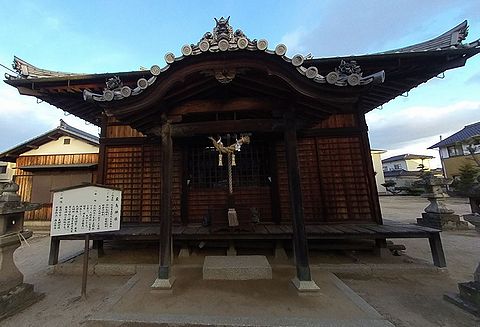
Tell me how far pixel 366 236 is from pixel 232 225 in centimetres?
334

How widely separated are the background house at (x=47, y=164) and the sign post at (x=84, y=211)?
1032 cm

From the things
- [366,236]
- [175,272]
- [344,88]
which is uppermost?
[344,88]

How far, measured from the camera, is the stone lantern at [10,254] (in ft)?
12.5

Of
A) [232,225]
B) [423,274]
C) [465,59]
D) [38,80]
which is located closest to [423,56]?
[465,59]

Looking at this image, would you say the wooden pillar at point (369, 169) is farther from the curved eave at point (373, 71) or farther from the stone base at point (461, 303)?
the stone base at point (461, 303)

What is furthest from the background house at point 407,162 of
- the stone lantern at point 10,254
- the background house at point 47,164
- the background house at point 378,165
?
the stone lantern at point 10,254

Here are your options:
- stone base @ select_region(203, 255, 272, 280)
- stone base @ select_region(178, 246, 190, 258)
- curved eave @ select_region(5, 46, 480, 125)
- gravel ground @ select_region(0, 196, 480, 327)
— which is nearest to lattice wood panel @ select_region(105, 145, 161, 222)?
stone base @ select_region(178, 246, 190, 258)

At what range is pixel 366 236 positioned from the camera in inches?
A: 205

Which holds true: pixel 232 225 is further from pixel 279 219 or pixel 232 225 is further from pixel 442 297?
pixel 442 297

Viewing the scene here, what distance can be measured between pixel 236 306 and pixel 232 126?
332 centimetres

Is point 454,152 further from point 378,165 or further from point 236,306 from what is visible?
point 236,306

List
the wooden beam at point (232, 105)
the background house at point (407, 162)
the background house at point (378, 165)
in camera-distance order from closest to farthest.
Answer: the wooden beam at point (232, 105)
the background house at point (378, 165)
the background house at point (407, 162)

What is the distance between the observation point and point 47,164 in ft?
44.0

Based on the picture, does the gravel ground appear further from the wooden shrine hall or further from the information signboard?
the information signboard
